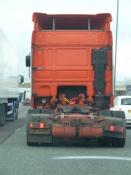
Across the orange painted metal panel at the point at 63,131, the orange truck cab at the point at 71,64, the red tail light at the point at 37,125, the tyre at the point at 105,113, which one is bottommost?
the orange painted metal panel at the point at 63,131

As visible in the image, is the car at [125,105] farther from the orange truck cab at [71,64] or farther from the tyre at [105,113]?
the tyre at [105,113]

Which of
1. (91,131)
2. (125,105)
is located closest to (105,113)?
(91,131)

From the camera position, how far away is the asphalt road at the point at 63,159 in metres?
13.2

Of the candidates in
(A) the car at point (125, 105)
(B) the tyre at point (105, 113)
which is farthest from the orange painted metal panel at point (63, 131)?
(A) the car at point (125, 105)

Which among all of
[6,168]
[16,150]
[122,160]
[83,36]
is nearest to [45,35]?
[83,36]

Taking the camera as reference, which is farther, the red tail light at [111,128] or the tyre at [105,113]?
the tyre at [105,113]

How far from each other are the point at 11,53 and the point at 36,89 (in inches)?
495

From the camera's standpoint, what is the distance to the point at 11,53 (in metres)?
32.8

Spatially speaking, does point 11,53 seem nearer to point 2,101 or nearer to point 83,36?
point 2,101

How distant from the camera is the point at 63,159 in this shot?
1553cm

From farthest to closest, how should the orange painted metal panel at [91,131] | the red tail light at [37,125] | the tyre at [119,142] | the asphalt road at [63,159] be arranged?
the tyre at [119,142]
the red tail light at [37,125]
the orange painted metal panel at [91,131]
the asphalt road at [63,159]

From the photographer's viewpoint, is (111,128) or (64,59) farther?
(64,59)

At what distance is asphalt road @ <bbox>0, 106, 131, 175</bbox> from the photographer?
13234 millimetres

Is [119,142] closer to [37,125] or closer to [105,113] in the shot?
[105,113]
